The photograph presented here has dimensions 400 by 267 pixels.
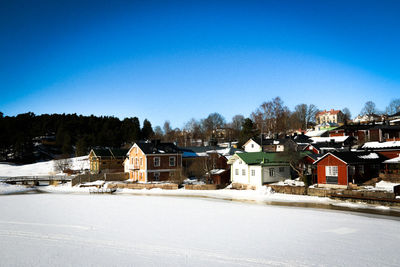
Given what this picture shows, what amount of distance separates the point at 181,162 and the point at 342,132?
4065 cm

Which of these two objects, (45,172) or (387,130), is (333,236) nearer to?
(387,130)

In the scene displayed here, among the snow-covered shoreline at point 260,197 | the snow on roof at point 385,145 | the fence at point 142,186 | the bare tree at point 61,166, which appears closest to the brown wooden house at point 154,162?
the fence at point 142,186

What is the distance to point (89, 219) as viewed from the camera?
2248 cm

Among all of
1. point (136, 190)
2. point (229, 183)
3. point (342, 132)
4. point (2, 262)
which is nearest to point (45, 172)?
point (136, 190)

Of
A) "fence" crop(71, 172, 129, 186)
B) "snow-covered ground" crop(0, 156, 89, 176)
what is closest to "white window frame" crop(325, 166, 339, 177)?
"fence" crop(71, 172, 129, 186)

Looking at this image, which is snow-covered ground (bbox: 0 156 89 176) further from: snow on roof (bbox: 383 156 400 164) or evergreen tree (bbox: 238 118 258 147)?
snow on roof (bbox: 383 156 400 164)

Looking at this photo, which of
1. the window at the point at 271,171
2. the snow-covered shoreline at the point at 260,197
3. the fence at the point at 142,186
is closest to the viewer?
the snow-covered shoreline at the point at 260,197

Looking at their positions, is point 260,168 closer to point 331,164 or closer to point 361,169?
point 331,164

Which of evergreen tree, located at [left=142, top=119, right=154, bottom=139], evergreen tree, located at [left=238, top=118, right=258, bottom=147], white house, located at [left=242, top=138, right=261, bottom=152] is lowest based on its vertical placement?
white house, located at [left=242, top=138, right=261, bottom=152]

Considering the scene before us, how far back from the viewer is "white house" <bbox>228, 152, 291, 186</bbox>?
3997 cm

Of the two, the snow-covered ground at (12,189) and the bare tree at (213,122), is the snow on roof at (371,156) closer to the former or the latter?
the snow-covered ground at (12,189)

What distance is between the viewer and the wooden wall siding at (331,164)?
113 feet

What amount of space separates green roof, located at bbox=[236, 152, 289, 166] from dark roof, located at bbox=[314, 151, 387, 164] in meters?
6.75

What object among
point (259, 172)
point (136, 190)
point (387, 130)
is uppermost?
point (387, 130)
